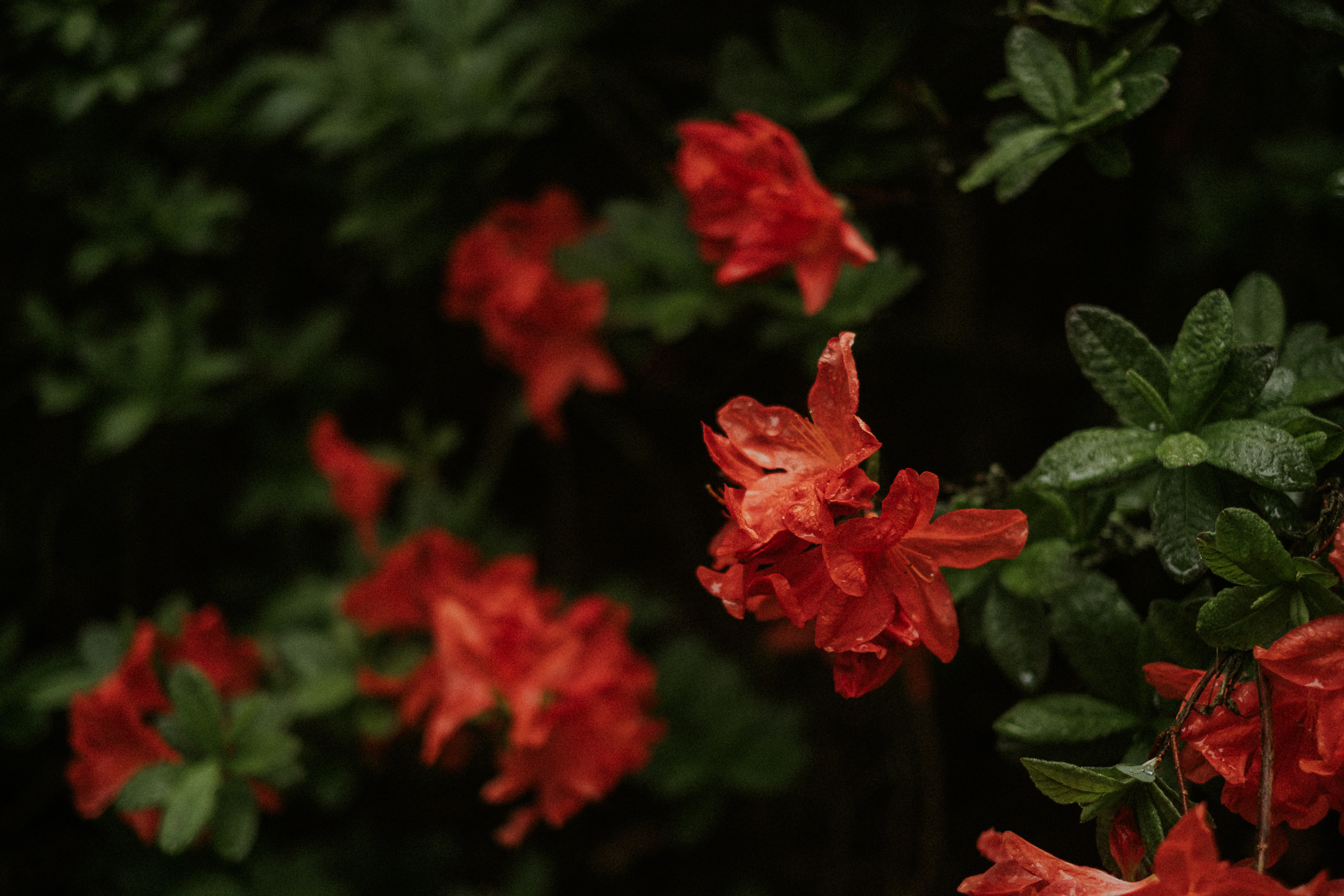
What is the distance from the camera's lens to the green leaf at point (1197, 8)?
2.66 feet

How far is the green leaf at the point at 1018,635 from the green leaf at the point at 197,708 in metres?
0.84

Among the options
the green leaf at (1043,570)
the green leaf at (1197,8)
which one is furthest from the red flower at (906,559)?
the green leaf at (1197,8)

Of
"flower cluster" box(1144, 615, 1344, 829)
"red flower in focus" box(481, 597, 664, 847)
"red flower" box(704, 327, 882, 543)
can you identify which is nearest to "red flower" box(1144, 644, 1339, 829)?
"flower cluster" box(1144, 615, 1344, 829)

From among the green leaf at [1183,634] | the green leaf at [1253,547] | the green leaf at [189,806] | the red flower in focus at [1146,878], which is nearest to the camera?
the red flower in focus at [1146,878]

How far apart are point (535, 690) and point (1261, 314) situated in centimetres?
80

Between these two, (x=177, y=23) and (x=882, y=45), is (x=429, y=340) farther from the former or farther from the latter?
(x=882, y=45)

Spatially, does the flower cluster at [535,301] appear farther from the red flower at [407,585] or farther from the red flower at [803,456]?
the red flower at [803,456]

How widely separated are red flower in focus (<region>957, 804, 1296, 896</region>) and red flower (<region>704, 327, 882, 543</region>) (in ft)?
0.81

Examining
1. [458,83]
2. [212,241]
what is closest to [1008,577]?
[458,83]

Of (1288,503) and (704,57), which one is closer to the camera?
(1288,503)

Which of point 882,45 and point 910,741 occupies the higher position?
point 882,45

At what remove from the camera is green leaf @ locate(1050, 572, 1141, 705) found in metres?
0.84

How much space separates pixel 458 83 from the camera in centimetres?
136

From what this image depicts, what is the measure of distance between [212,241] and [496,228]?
478mm
